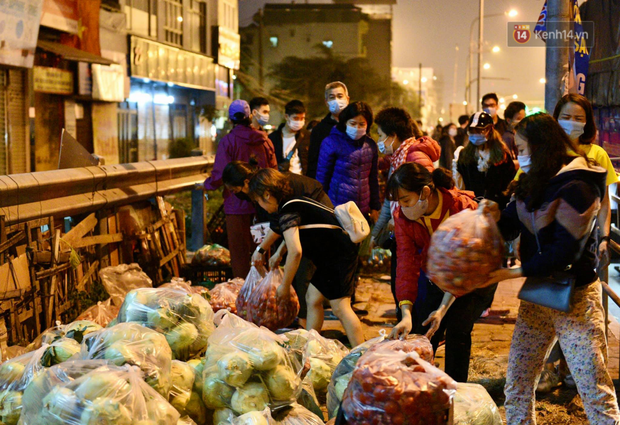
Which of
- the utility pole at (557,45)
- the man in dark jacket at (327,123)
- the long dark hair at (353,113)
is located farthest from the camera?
the man in dark jacket at (327,123)

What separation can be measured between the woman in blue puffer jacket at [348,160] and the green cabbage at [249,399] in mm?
3731

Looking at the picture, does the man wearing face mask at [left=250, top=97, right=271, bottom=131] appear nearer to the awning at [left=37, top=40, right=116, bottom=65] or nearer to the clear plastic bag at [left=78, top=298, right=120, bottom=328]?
the clear plastic bag at [left=78, top=298, right=120, bottom=328]

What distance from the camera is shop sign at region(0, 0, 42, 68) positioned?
1341 cm

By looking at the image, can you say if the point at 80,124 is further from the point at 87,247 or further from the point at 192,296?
the point at 192,296

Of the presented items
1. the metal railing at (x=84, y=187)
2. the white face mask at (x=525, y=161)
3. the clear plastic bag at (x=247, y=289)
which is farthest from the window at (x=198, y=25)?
the white face mask at (x=525, y=161)

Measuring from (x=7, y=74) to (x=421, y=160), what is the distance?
12.7 m

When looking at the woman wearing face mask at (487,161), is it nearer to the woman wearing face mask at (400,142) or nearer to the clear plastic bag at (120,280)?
the woman wearing face mask at (400,142)

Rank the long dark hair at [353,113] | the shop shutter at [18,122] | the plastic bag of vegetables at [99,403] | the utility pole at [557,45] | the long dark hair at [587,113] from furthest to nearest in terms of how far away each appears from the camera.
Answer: the shop shutter at [18,122]
the utility pole at [557,45]
the long dark hair at [353,113]
the long dark hair at [587,113]
the plastic bag of vegetables at [99,403]

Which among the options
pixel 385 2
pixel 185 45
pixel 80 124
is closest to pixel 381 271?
pixel 80 124

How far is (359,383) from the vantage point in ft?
8.98

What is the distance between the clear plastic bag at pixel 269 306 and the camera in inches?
219

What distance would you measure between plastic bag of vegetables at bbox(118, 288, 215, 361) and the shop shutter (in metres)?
12.8

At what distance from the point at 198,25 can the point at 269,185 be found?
97.0ft

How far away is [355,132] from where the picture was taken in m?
6.79
